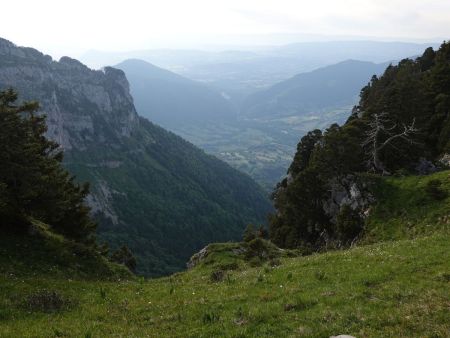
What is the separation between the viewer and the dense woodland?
52.7 metres

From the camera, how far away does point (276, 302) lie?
61.0 feet

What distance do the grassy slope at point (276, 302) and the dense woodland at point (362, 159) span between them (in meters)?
22.8

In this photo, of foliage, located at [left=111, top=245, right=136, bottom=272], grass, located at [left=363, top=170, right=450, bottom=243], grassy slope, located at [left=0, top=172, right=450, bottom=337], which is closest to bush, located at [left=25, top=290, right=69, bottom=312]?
grassy slope, located at [left=0, top=172, right=450, bottom=337]

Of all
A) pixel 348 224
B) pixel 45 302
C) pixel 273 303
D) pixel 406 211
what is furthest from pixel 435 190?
pixel 45 302

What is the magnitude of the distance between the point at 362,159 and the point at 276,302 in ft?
151

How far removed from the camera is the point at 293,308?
17781 millimetres

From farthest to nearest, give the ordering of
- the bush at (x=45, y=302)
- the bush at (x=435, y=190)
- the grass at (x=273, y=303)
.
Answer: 1. the bush at (x=435, y=190)
2. the bush at (x=45, y=302)
3. the grass at (x=273, y=303)

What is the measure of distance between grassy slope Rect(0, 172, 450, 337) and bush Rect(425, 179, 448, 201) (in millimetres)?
12979

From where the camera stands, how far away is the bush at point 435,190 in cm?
4062

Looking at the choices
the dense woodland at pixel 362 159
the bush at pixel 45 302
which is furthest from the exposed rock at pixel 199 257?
the bush at pixel 45 302

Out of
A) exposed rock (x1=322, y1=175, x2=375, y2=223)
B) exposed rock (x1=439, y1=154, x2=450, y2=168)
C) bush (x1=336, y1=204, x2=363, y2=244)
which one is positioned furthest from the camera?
exposed rock (x1=439, y1=154, x2=450, y2=168)

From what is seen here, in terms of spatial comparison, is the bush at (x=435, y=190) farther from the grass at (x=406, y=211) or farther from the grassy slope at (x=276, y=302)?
the grassy slope at (x=276, y=302)

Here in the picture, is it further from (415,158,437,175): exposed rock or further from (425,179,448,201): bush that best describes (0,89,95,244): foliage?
(415,158,437,175): exposed rock

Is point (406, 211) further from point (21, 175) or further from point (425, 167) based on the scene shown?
point (21, 175)
